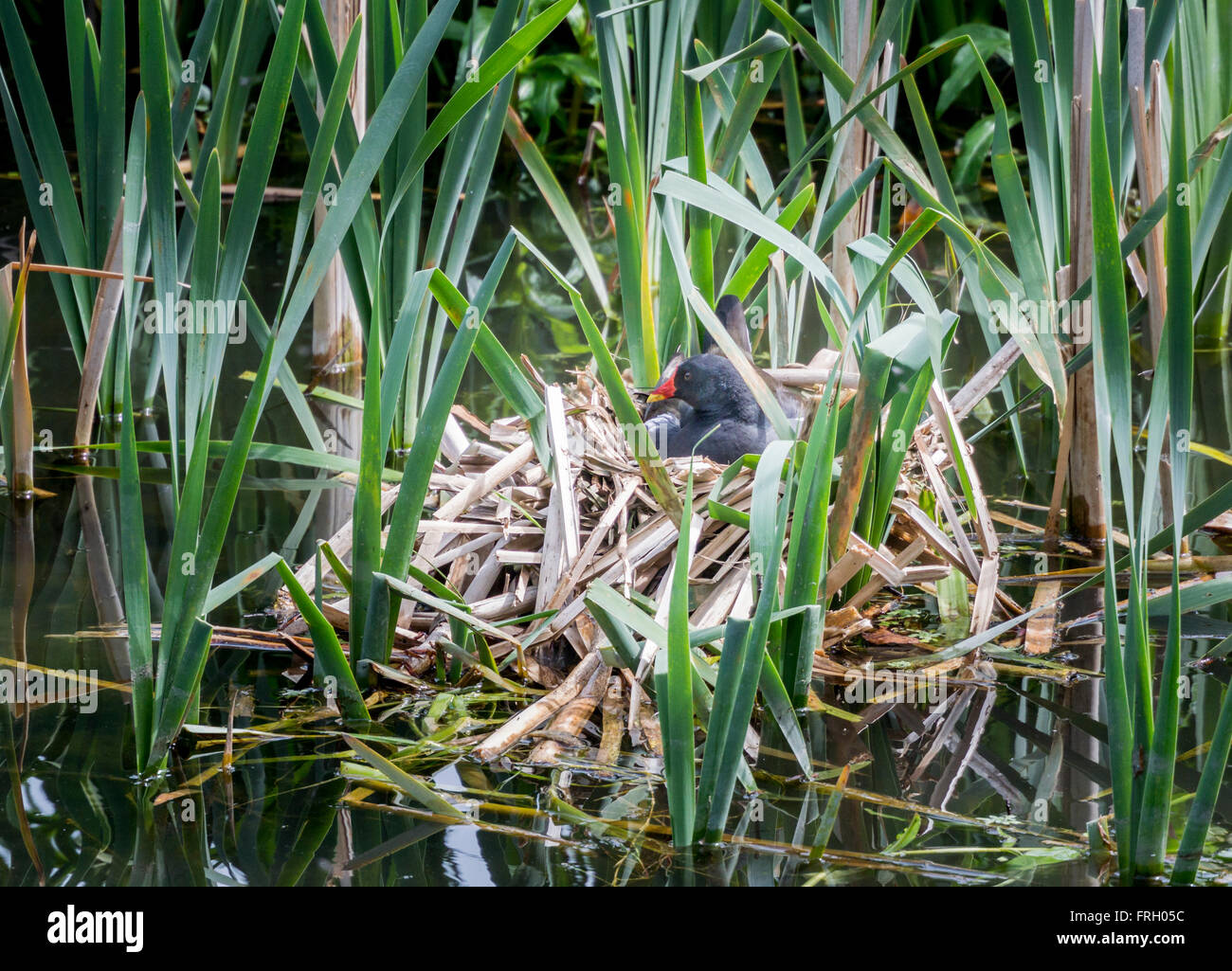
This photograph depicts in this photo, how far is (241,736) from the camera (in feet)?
5.36

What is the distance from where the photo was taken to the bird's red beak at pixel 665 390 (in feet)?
7.60

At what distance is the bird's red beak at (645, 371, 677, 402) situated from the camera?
2.32 metres

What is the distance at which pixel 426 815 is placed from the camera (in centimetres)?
143

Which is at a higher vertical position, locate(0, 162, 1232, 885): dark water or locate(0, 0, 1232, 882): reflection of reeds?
locate(0, 0, 1232, 882): reflection of reeds

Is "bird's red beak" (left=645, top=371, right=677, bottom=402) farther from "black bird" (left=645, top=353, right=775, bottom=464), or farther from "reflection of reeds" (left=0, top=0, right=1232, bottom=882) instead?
"reflection of reeds" (left=0, top=0, right=1232, bottom=882)

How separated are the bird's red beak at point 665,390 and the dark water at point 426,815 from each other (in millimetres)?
638

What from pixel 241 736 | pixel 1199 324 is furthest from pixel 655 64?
pixel 1199 324

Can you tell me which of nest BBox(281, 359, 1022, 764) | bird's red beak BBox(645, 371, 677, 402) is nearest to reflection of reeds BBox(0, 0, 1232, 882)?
nest BBox(281, 359, 1022, 764)

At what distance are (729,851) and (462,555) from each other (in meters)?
0.90
